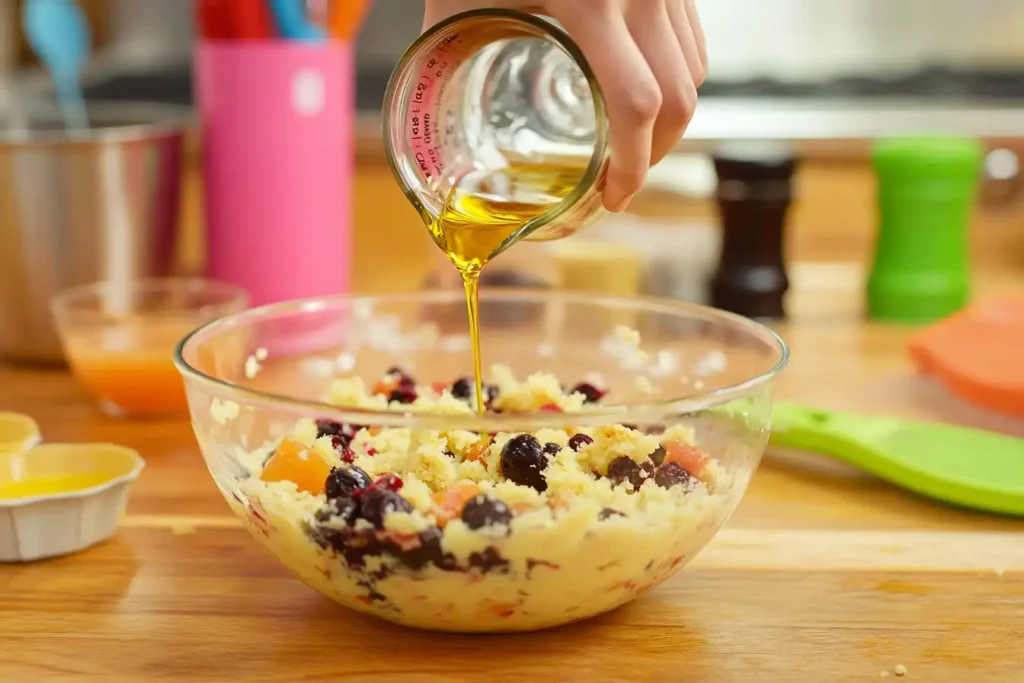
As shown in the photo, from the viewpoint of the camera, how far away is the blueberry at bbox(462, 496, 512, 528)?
2.54ft

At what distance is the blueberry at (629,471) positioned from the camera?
0.87 meters

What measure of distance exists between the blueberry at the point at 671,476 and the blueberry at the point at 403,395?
295 mm

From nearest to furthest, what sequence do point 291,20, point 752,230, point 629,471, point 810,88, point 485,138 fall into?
1. point 629,471
2. point 485,138
3. point 291,20
4. point 752,230
5. point 810,88

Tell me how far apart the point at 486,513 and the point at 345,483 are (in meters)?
0.12

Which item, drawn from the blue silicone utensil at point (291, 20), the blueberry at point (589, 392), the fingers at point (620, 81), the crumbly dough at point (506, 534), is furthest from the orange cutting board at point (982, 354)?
the blue silicone utensil at point (291, 20)

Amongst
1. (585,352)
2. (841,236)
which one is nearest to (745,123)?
(841,236)

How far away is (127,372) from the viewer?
135 centimetres

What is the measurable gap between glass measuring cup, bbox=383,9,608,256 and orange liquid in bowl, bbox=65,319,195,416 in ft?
1.66

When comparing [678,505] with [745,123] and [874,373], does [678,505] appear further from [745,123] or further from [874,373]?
[745,123]

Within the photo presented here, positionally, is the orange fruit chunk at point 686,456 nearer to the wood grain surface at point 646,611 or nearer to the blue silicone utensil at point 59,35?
the wood grain surface at point 646,611

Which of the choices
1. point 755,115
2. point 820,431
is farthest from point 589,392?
point 755,115

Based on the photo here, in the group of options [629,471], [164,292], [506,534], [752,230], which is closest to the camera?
[506,534]

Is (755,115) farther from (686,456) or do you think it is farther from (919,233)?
(686,456)

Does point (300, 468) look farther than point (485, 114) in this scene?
No
